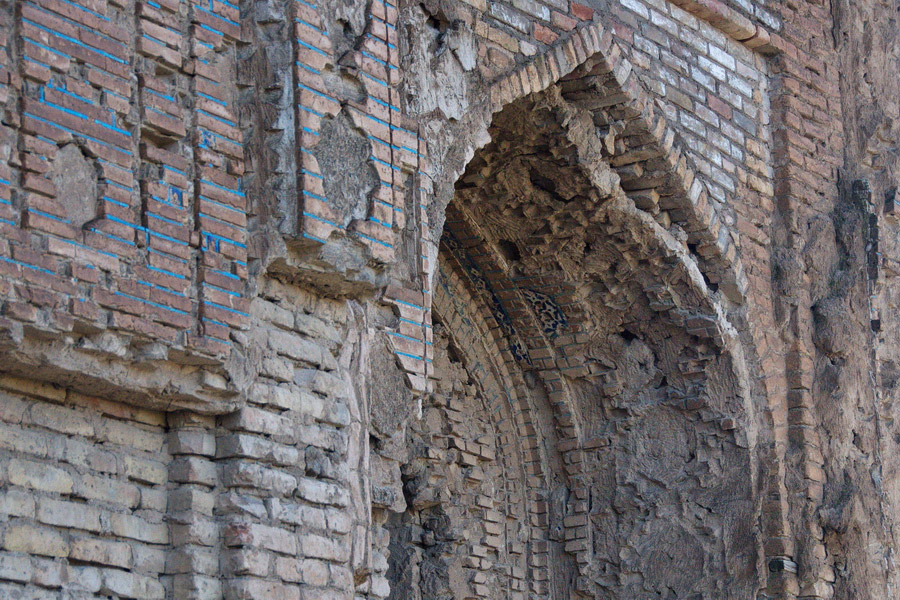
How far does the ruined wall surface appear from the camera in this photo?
381 centimetres

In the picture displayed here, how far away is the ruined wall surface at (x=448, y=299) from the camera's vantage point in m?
3.81

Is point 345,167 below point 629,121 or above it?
below

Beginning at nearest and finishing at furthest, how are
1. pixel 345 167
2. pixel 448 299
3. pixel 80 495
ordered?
pixel 80 495, pixel 345 167, pixel 448 299

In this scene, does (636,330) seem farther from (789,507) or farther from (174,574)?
(174,574)

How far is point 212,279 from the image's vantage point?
4.07 m

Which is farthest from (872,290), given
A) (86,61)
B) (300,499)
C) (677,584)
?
(86,61)

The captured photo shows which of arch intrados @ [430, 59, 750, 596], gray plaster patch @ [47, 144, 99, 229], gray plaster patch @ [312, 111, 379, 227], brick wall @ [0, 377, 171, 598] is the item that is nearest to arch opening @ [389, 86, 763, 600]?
A: arch intrados @ [430, 59, 750, 596]

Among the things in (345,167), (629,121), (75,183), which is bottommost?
(75,183)

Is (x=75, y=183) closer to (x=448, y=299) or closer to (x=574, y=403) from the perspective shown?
(x=448, y=299)

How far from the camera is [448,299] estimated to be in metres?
7.18

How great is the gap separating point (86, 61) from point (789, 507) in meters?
4.26

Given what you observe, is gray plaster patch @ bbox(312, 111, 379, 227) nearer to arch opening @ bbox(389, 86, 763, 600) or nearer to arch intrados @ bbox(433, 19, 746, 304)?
arch intrados @ bbox(433, 19, 746, 304)

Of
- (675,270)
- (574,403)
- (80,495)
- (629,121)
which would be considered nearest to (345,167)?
(80,495)

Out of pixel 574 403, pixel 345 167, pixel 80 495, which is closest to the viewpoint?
pixel 80 495
